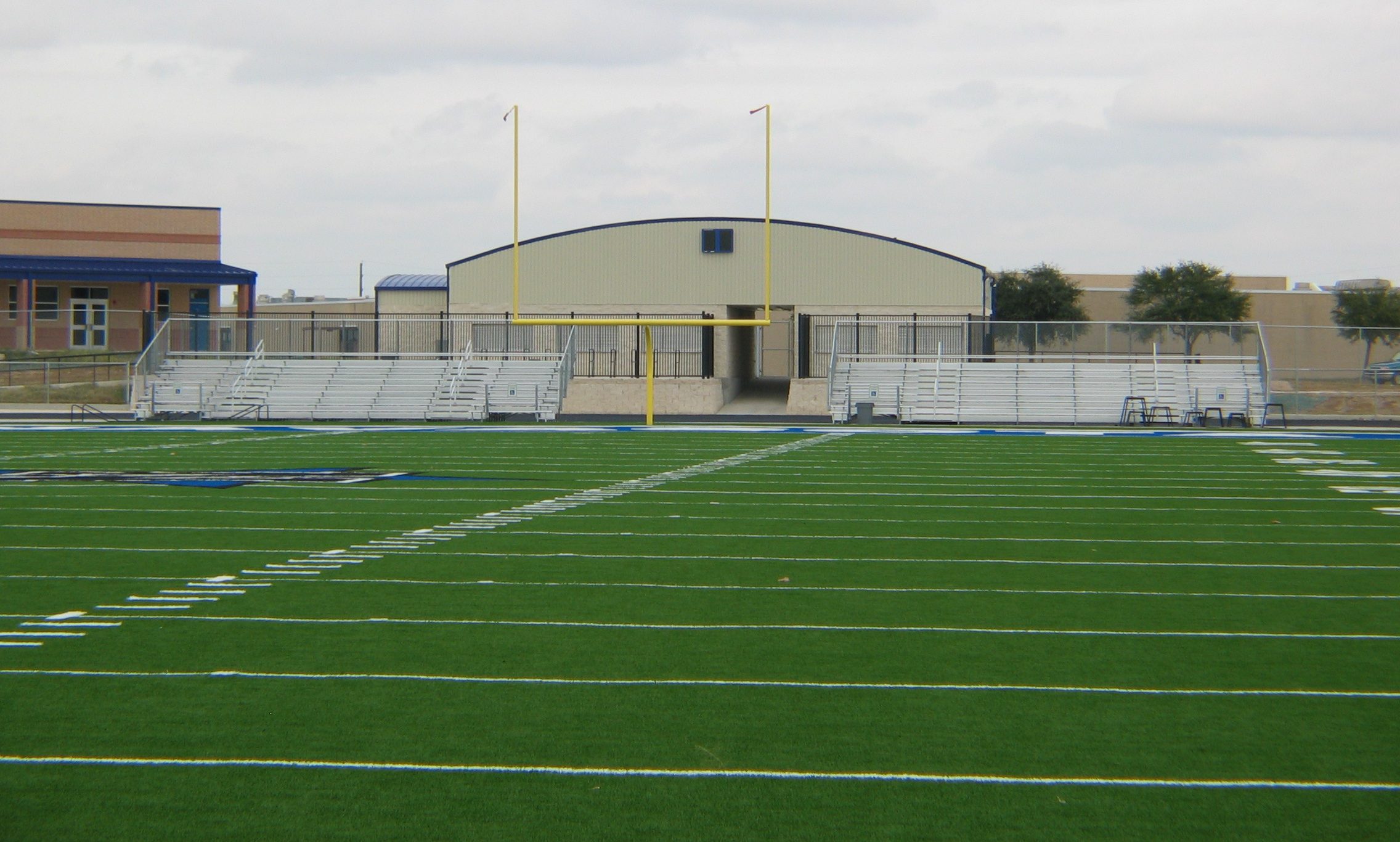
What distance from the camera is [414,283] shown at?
4766 cm

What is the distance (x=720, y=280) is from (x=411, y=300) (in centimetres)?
1140

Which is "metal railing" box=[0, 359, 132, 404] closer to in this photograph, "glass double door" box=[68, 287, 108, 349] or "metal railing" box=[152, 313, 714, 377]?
"metal railing" box=[152, 313, 714, 377]

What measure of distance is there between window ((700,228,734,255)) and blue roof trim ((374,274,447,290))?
957 cm

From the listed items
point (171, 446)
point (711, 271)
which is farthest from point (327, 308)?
point (171, 446)

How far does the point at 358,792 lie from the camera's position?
15.4ft

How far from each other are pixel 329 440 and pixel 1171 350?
2358cm

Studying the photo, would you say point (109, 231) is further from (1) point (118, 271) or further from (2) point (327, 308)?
(2) point (327, 308)

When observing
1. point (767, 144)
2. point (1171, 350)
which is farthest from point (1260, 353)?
point (767, 144)

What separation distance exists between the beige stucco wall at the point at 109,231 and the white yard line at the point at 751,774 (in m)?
46.4

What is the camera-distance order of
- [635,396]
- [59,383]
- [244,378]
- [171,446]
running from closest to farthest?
[171,446] → [244,378] → [635,396] → [59,383]

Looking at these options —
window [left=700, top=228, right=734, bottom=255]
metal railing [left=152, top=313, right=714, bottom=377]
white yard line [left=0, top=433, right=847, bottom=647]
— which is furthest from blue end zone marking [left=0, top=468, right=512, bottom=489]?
window [left=700, top=228, right=734, bottom=255]

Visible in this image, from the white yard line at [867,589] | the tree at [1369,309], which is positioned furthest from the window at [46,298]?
the tree at [1369,309]

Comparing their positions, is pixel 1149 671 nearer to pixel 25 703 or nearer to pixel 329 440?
pixel 25 703

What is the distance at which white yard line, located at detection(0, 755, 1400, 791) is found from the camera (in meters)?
4.82
